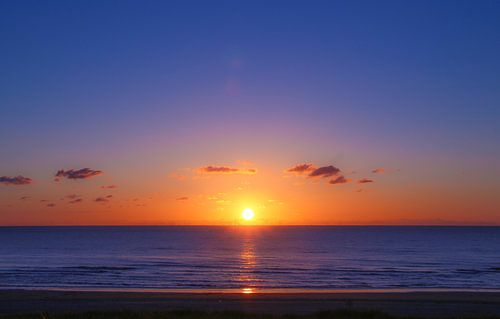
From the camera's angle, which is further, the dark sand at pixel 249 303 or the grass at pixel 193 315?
the dark sand at pixel 249 303

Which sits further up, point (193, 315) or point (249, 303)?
point (193, 315)

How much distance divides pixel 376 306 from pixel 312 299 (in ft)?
15.8

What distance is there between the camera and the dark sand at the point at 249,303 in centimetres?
3173

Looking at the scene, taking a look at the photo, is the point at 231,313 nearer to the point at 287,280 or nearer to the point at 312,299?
the point at 312,299

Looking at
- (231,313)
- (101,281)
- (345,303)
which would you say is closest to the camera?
(231,313)

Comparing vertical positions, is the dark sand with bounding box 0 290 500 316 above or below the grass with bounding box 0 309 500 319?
below

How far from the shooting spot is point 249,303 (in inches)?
1337

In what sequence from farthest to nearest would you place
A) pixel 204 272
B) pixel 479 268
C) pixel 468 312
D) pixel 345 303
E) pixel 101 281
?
1. pixel 479 268
2. pixel 204 272
3. pixel 101 281
4. pixel 345 303
5. pixel 468 312

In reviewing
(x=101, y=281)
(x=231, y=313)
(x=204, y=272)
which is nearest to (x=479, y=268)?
(x=204, y=272)

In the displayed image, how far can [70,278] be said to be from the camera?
5753cm

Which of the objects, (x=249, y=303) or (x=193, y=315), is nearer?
(x=193, y=315)

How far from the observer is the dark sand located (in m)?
31.7

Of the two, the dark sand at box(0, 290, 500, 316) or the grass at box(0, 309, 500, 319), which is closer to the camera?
the grass at box(0, 309, 500, 319)

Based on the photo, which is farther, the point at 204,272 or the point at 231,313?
the point at 204,272
